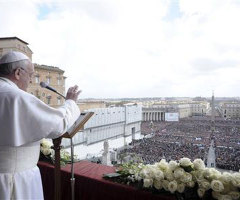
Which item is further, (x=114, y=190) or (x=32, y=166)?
(x=114, y=190)

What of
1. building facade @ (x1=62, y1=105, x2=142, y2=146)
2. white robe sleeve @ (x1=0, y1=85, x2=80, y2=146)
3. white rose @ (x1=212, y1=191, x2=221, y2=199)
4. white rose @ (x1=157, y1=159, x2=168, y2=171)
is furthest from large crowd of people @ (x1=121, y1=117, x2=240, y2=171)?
white robe sleeve @ (x1=0, y1=85, x2=80, y2=146)

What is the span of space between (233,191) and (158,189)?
1.32 feet

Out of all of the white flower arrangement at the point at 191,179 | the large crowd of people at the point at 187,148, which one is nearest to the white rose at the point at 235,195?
the white flower arrangement at the point at 191,179

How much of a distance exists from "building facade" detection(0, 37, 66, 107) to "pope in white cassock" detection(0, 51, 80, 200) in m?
4.61

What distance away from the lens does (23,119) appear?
1118mm

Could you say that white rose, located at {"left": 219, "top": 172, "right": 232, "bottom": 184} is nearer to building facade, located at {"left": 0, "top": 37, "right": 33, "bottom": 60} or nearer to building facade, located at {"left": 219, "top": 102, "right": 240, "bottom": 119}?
building facade, located at {"left": 0, "top": 37, "right": 33, "bottom": 60}

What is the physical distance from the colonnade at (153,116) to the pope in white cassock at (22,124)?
45.0m

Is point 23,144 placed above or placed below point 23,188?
above

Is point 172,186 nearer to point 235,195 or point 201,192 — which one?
point 201,192

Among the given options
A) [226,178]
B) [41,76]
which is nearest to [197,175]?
[226,178]

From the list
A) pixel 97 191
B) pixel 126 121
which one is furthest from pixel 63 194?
pixel 126 121

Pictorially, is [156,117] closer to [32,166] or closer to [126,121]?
[126,121]

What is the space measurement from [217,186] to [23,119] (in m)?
0.97

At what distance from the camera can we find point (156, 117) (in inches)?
1810
